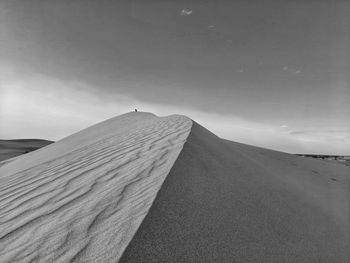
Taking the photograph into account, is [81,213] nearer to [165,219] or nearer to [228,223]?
[165,219]

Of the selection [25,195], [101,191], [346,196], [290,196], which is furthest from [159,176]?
[346,196]

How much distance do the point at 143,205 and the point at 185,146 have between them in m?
1.70

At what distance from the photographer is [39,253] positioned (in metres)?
1.24

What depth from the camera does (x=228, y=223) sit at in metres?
1.63

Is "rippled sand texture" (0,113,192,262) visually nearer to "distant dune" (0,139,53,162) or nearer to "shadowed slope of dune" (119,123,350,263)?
"shadowed slope of dune" (119,123,350,263)

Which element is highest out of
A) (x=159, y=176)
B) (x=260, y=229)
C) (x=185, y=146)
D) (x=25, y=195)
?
(x=185, y=146)

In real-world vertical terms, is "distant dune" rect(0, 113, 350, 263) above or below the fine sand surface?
above

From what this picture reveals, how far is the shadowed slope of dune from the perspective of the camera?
126 centimetres

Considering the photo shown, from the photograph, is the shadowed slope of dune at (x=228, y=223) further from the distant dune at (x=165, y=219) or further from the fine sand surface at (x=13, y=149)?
the fine sand surface at (x=13, y=149)

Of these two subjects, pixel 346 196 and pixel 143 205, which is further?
pixel 346 196

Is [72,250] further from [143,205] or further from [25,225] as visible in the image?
[25,225]

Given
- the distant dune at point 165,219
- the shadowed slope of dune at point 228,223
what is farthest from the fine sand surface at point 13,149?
the shadowed slope of dune at point 228,223

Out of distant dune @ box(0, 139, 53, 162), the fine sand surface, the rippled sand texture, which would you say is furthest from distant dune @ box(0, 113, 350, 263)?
distant dune @ box(0, 139, 53, 162)

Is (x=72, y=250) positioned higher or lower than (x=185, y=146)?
lower
